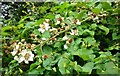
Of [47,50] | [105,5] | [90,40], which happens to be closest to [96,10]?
[105,5]

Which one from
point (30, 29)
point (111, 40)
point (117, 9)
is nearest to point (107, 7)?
point (117, 9)

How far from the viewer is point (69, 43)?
3.77 ft

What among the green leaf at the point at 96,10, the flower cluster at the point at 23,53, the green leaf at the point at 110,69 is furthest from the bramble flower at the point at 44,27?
the green leaf at the point at 110,69

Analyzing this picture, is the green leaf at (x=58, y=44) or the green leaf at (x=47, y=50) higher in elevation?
the green leaf at (x=58, y=44)

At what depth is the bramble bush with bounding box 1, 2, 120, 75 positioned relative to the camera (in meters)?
1.05

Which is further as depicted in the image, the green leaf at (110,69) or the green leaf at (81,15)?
the green leaf at (81,15)

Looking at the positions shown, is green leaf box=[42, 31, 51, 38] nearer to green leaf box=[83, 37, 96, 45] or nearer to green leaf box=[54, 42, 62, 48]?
green leaf box=[54, 42, 62, 48]

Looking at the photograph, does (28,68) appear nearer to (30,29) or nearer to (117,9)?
(30,29)

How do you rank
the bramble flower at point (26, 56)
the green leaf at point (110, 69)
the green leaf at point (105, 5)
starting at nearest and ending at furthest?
the green leaf at point (110, 69) < the bramble flower at point (26, 56) < the green leaf at point (105, 5)

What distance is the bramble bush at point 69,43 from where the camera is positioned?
1.05 metres

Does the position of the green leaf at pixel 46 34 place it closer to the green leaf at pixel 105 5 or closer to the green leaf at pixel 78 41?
the green leaf at pixel 78 41

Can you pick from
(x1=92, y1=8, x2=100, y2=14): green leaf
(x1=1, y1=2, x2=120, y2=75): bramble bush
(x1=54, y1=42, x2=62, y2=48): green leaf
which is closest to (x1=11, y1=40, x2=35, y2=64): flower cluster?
(x1=1, y1=2, x2=120, y2=75): bramble bush

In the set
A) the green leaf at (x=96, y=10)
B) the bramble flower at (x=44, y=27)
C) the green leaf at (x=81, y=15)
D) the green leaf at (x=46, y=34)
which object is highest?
the green leaf at (x=96, y=10)

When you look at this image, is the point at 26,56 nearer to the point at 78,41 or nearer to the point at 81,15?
the point at 78,41
